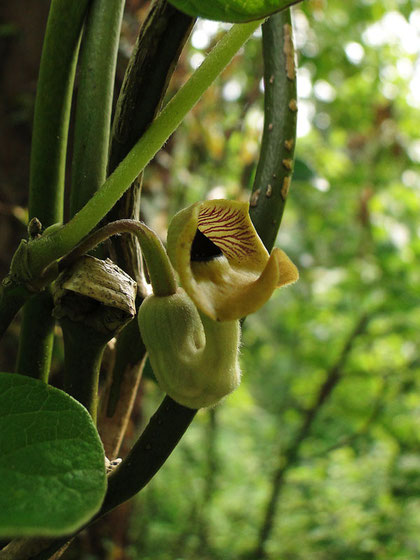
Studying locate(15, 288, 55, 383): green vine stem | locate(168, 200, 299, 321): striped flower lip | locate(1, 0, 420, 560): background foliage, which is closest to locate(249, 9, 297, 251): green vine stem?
locate(168, 200, 299, 321): striped flower lip

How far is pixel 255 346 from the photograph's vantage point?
7.52 ft

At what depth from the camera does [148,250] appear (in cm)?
34

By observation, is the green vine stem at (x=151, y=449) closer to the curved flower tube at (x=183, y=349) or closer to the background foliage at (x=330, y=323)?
the curved flower tube at (x=183, y=349)

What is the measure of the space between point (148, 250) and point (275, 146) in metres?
0.15

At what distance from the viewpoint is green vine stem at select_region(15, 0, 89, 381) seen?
1.31ft

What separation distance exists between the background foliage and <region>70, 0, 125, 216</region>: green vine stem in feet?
2.98

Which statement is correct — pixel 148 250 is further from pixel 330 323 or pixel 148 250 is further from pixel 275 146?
pixel 330 323

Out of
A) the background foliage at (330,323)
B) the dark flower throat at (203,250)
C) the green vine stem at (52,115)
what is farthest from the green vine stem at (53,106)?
the background foliage at (330,323)

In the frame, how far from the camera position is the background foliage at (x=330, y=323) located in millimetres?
1812

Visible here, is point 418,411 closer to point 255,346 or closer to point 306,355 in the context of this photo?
point 306,355

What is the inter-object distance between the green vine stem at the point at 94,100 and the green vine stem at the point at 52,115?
1cm

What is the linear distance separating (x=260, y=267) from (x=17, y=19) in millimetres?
1033

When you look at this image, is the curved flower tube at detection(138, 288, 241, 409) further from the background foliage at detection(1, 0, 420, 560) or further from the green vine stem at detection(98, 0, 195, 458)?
the background foliage at detection(1, 0, 420, 560)

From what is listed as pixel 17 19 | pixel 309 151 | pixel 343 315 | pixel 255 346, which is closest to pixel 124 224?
pixel 17 19
